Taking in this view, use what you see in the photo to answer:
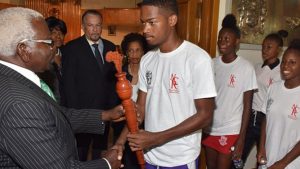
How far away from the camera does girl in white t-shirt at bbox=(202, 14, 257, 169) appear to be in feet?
8.95

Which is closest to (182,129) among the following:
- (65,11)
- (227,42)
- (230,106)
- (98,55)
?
(230,106)

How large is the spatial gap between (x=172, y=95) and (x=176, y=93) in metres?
0.03

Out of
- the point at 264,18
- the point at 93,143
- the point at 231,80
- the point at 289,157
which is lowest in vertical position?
the point at 93,143

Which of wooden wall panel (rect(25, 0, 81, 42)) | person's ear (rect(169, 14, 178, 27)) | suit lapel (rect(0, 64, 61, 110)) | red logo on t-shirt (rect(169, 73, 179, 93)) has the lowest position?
red logo on t-shirt (rect(169, 73, 179, 93))

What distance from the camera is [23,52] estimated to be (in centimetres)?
127

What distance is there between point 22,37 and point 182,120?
951 mm

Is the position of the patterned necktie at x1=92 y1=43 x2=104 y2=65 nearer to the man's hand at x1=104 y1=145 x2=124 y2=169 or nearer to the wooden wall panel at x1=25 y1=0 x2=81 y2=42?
the man's hand at x1=104 y1=145 x2=124 y2=169

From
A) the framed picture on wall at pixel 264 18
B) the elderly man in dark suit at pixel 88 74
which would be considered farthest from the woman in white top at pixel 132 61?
the framed picture on wall at pixel 264 18

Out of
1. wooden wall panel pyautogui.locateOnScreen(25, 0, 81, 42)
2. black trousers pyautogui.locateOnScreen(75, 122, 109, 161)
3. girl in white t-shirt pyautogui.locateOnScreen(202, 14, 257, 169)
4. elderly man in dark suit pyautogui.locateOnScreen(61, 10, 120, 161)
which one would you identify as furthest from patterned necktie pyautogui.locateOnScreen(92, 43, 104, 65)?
wooden wall panel pyautogui.locateOnScreen(25, 0, 81, 42)

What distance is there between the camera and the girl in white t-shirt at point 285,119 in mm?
2125

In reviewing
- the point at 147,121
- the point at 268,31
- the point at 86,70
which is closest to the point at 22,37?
the point at 147,121

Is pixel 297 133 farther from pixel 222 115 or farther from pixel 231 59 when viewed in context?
pixel 231 59

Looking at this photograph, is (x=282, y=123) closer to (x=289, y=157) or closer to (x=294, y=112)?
(x=294, y=112)

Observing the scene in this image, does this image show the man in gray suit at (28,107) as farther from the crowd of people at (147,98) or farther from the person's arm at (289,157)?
the person's arm at (289,157)
